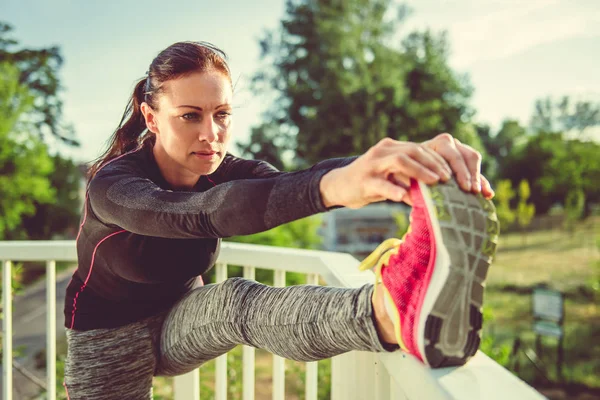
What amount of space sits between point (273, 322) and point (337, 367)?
0.57 meters

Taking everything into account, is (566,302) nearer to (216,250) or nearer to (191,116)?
(216,250)

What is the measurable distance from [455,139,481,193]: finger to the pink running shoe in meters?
0.02

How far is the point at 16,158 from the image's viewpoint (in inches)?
495

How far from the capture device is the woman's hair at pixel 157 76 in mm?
1290

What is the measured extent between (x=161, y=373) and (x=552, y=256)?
1625cm

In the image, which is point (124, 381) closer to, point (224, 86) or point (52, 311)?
point (52, 311)

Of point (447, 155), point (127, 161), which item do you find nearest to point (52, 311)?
point (127, 161)

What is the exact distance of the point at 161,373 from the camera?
152 cm

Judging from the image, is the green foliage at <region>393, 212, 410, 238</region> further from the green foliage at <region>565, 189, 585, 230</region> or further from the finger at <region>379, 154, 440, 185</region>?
the green foliage at <region>565, 189, 585, 230</region>

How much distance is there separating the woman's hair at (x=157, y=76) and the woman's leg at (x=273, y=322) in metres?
0.47

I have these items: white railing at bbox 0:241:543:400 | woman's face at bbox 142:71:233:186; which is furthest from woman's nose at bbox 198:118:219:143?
white railing at bbox 0:241:543:400

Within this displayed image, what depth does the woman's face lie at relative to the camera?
1263 millimetres

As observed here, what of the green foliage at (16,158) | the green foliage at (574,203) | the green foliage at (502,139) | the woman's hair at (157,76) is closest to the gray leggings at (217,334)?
the woman's hair at (157,76)

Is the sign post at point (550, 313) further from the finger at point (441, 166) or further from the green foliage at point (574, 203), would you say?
the green foliage at point (574, 203)
